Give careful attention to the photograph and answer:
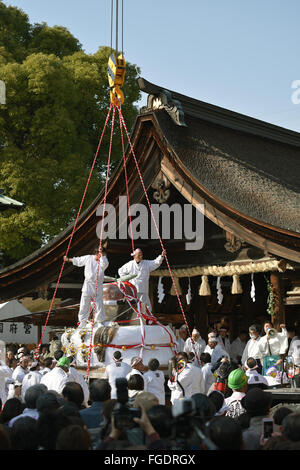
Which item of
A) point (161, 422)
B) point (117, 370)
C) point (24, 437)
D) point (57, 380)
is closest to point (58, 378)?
point (57, 380)

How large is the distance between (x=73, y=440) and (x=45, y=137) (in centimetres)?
1538

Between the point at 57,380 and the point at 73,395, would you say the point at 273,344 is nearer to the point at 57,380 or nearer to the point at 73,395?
the point at 57,380

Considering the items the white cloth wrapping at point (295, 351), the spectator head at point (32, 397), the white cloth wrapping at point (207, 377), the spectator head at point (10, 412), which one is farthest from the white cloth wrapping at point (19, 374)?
the white cloth wrapping at point (295, 351)

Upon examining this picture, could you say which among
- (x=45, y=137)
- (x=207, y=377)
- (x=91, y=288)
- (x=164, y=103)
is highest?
(x=45, y=137)

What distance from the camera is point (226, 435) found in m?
3.25

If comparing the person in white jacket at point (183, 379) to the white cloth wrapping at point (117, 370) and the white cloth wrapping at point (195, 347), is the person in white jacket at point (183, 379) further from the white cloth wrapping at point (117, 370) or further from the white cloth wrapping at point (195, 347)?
the white cloth wrapping at point (195, 347)

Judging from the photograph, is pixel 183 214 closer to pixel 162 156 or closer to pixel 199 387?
pixel 162 156

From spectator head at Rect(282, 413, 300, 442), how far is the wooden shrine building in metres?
5.56

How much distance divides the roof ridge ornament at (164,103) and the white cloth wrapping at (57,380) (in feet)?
17.4

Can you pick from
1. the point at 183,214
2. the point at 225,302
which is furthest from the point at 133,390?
the point at 225,302

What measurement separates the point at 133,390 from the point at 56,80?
41.9ft

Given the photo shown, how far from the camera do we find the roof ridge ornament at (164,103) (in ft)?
36.3

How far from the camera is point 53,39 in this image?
20.1m

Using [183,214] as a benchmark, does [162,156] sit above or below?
above
